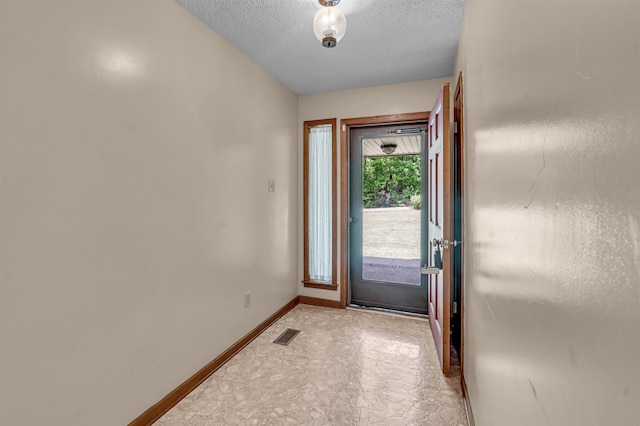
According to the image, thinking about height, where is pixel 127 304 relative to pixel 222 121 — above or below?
below

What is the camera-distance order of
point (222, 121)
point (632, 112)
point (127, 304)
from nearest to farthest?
point (632, 112) < point (127, 304) < point (222, 121)

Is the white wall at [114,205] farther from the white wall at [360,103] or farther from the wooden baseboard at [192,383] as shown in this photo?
the white wall at [360,103]

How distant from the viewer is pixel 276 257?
3.08 meters

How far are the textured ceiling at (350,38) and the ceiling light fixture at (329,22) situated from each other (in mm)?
168

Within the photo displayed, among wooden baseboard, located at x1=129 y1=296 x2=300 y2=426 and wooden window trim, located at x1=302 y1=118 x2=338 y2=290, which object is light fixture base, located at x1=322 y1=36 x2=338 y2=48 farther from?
wooden baseboard, located at x1=129 y1=296 x2=300 y2=426

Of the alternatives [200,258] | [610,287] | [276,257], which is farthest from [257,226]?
[610,287]

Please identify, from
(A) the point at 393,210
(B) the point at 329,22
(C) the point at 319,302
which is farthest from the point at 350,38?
(C) the point at 319,302

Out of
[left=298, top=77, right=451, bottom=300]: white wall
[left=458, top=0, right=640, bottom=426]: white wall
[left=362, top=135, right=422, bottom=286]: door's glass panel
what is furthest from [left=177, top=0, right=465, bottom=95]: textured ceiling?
[left=458, top=0, right=640, bottom=426]: white wall

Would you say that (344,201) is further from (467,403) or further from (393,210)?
(467,403)

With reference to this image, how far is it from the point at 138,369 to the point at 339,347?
4.81 ft

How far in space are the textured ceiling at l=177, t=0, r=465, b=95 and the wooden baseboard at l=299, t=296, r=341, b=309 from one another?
231 cm

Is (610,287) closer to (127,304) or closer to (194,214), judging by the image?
(127,304)

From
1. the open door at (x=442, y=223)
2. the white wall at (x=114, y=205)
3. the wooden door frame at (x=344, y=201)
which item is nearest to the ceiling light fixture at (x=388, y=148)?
the wooden door frame at (x=344, y=201)

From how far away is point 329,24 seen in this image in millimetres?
1755
